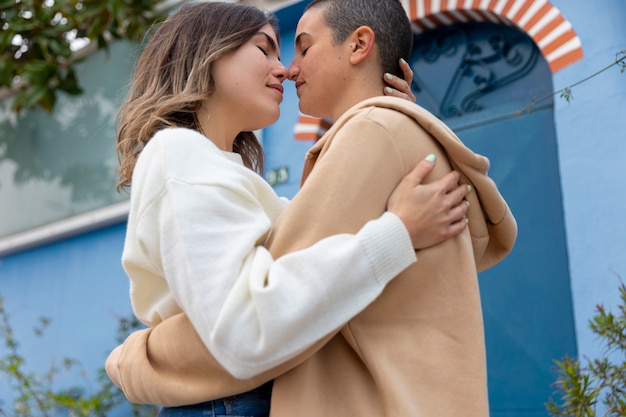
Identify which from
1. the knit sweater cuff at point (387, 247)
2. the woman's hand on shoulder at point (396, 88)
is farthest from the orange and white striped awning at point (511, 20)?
the knit sweater cuff at point (387, 247)

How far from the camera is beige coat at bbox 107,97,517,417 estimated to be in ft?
5.20

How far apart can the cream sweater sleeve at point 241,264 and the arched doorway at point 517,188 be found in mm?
2199

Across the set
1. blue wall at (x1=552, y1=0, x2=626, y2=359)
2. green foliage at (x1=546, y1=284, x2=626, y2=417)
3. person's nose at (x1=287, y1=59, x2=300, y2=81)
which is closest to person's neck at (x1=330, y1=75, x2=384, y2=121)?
person's nose at (x1=287, y1=59, x2=300, y2=81)

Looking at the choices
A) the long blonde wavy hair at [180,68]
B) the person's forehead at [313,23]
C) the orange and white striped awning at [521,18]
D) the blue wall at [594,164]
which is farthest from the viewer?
the orange and white striped awning at [521,18]

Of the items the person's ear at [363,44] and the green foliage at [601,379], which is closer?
the person's ear at [363,44]

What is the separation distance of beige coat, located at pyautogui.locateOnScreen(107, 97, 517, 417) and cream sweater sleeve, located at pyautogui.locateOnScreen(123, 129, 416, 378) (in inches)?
2.5

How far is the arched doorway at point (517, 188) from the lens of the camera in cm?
390

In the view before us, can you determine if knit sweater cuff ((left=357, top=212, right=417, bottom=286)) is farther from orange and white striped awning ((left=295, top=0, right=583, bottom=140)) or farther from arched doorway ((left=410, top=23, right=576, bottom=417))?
orange and white striped awning ((left=295, top=0, right=583, bottom=140))

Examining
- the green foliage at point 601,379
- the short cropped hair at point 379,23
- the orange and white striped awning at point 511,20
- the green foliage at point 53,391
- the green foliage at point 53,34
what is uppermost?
the short cropped hair at point 379,23

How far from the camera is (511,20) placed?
4.29 m

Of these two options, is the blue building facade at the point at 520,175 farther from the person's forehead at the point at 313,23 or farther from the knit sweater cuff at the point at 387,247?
the knit sweater cuff at the point at 387,247

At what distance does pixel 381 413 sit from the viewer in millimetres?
1587

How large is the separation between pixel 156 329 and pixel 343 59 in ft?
2.88

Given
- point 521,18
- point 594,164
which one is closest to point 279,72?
point 594,164
